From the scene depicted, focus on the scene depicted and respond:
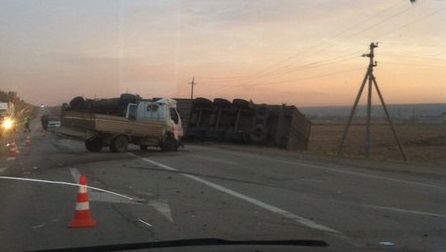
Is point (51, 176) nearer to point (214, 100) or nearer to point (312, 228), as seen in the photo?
point (312, 228)

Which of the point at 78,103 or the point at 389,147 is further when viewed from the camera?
the point at 389,147

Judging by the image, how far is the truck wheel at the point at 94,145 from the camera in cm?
2702

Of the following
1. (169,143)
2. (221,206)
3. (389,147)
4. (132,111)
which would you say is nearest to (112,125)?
(169,143)

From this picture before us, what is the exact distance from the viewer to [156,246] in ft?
13.8

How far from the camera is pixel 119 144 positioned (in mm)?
26688

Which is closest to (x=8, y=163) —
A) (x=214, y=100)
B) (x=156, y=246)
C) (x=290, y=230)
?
(x=290, y=230)

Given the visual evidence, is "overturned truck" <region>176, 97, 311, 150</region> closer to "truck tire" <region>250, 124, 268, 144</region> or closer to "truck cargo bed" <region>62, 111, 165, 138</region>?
"truck tire" <region>250, 124, 268, 144</region>

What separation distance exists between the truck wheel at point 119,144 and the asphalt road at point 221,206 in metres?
7.61

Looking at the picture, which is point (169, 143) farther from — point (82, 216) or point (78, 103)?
point (82, 216)

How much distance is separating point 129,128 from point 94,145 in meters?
1.89

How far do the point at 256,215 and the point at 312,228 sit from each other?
4.51 ft

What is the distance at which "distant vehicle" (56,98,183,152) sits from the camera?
26.3 metres

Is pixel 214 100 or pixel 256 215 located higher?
pixel 214 100

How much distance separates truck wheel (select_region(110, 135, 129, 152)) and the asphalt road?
25.0 feet
